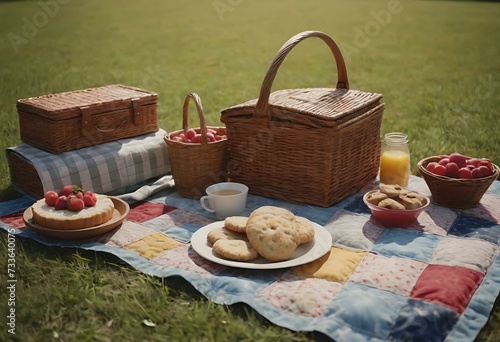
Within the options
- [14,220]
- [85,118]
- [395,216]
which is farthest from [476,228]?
[14,220]

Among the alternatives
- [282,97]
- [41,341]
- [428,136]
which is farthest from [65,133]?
[428,136]

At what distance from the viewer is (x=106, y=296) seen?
7.32 ft

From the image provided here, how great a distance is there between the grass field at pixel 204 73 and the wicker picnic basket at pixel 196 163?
0.78m

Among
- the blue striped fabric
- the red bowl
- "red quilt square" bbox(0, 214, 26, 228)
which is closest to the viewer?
the red bowl

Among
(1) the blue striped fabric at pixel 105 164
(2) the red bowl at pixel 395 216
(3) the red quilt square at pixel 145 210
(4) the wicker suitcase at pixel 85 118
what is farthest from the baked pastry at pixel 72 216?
(2) the red bowl at pixel 395 216

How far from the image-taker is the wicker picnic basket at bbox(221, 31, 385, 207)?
2.93 metres

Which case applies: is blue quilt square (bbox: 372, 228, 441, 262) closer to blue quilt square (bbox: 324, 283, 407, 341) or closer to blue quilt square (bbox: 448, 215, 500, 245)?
blue quilt square (bbox: 448, 215, 500, 245)

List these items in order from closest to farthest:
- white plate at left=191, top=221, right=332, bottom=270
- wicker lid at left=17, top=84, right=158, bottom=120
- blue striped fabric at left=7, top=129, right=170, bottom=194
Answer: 1. white plate at left=191, top=221, right=332, bottom=270
2. blue striped fabric at left=7, top=129, right=170, bottom=194
3. wicker lid at left=17, top=84, right=158, bottom=120

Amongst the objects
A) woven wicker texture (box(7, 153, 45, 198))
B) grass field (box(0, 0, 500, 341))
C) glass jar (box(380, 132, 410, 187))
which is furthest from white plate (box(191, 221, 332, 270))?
woven wicker texture (box(7, 153, 45, 198))

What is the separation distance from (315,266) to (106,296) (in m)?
0.85

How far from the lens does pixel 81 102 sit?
3344 millimetres

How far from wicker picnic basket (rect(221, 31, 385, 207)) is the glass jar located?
0.35 feet

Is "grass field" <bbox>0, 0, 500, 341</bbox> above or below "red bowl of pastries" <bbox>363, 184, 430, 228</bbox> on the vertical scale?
below

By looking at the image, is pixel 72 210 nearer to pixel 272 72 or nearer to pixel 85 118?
pixel 85 118
